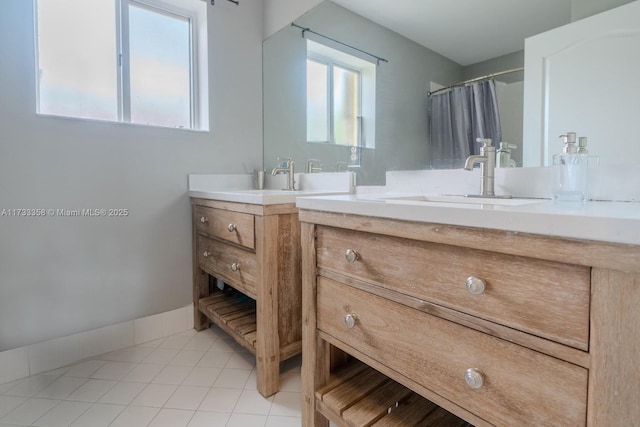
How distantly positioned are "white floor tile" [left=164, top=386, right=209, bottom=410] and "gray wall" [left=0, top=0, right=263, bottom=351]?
64 cm

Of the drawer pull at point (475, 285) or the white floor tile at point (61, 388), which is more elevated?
the drawer pull at point (475, 285)

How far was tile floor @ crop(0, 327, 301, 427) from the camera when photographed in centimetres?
120

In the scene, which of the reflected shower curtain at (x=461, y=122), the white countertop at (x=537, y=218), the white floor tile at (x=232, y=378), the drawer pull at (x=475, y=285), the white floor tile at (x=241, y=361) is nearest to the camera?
the white countertop at (x=537, y=218)

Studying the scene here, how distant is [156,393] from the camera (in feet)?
4.43

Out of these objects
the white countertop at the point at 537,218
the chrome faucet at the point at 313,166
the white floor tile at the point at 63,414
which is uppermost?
the chrome faucet at the point at 313,166

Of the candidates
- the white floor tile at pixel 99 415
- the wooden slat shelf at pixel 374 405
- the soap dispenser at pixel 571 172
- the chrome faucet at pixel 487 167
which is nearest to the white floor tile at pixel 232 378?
the white floor tile at pixel 99 415

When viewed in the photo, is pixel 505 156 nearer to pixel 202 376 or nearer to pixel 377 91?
pixel 377 91

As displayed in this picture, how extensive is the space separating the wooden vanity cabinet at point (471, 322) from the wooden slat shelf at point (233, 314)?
558 mm

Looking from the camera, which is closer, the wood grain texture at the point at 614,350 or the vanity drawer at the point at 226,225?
the wood grain texture at the point at 614,350

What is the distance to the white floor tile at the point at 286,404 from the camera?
124cm

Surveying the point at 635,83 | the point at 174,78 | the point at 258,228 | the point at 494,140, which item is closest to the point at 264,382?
the point at 258,228

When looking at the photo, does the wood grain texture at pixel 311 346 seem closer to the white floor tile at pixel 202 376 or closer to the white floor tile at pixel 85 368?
the white floor tile at pixel 202 376

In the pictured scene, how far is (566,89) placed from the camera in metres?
0.93

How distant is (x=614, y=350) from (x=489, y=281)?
18cm
